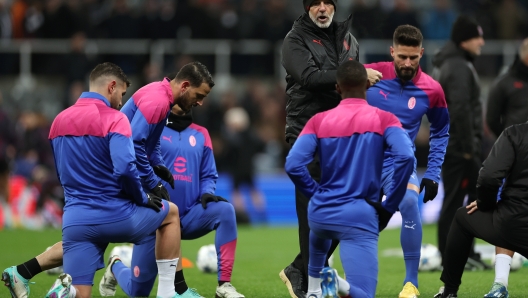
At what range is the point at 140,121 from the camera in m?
7.49

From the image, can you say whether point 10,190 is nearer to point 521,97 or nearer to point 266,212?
point 266,212

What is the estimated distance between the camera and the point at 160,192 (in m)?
7.66

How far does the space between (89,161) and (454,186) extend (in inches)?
189

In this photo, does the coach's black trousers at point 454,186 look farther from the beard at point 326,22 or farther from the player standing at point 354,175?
the player standing at point 354,175

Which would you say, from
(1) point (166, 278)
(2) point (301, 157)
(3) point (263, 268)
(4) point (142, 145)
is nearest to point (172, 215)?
(1) point (166, 278)

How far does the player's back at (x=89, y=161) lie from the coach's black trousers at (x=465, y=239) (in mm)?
2623

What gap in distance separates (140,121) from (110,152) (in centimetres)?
67

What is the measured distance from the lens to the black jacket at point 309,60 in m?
7.54

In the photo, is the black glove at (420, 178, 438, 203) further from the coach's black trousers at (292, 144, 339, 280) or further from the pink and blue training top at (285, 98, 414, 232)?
the pink and blue training top at (285, 98, 414, 232)

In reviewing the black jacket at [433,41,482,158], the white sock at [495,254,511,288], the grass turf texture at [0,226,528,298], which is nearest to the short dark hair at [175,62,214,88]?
the grass turf texture at [0,226,528,298]

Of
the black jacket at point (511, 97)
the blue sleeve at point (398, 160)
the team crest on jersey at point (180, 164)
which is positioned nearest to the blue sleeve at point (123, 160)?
the team crest on jersey at point (180, 164)

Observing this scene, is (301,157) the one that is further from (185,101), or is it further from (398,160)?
(185,101)

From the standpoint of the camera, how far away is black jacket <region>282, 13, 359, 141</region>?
7539mm

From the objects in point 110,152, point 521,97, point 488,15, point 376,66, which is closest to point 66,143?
point 110,152
